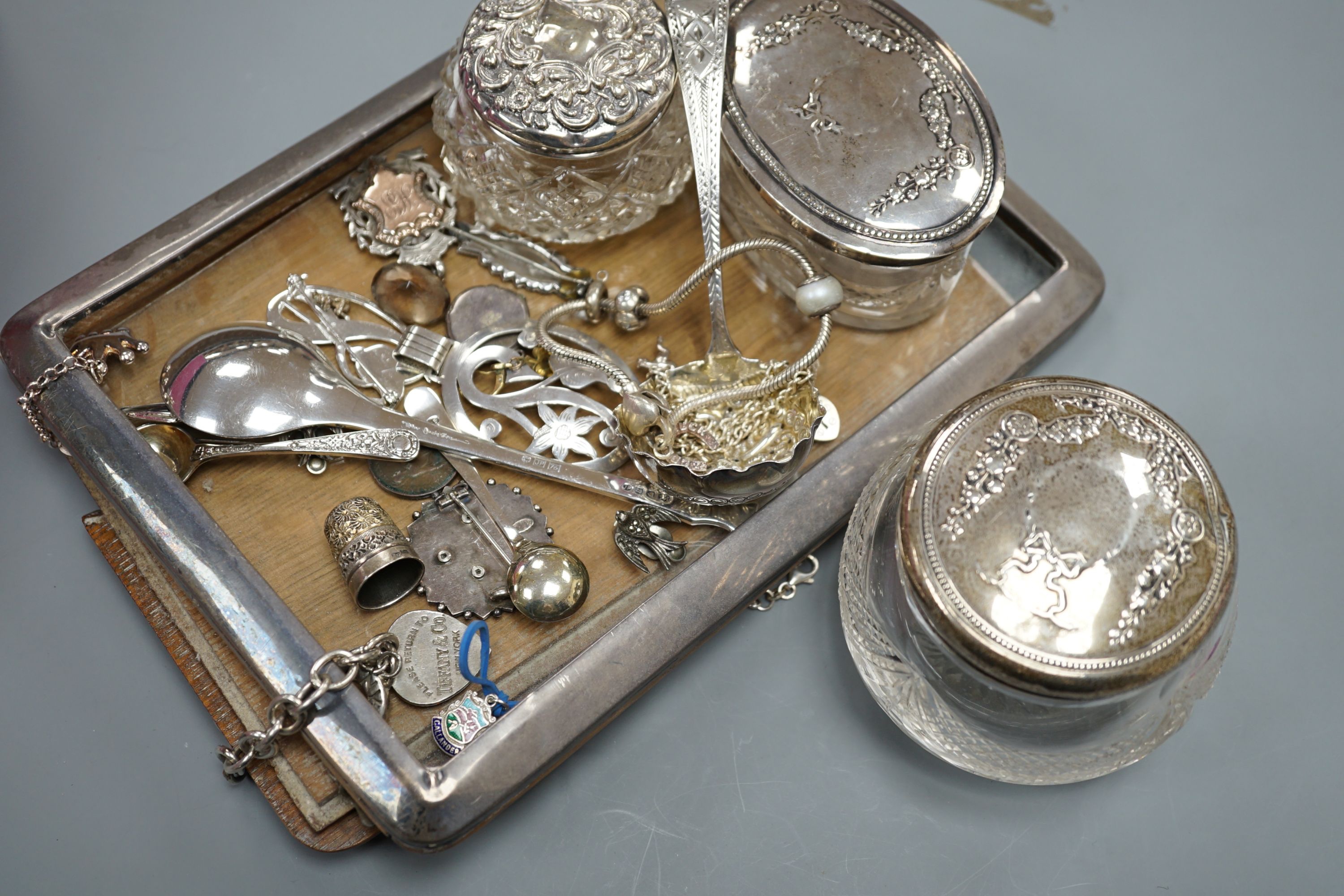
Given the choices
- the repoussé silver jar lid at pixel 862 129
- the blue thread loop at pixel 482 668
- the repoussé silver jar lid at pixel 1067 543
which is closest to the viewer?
the repoussé silver jar lid at pixel 1067 543

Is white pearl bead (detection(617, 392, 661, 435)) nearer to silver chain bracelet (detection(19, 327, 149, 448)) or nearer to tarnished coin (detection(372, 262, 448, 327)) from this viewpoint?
tarnished coin (detection(372, 262, 448, 327))

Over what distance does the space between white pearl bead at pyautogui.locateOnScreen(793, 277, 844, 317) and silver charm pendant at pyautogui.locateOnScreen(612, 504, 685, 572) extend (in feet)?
0.76

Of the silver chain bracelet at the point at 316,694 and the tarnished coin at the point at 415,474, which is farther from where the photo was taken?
the tarnished coin at the point at 415,474

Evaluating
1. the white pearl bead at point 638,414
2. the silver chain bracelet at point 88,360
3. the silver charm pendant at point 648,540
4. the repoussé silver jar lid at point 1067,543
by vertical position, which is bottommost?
the repoussé silver jar lid at point 1067,543

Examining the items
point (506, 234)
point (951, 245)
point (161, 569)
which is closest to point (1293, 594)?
point (951, 245)

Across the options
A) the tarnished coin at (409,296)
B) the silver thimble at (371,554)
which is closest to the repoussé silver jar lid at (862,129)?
the tarnished coin at (409,296)

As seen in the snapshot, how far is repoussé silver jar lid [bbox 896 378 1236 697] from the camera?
28.3 inches

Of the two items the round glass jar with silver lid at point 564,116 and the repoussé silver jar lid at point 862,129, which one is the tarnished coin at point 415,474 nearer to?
the round glass jar with silver lid at point 564,116

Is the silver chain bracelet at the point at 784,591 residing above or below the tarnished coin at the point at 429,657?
below

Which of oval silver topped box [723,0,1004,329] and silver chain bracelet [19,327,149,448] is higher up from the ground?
silver chain bracelet [19,327,149,448]

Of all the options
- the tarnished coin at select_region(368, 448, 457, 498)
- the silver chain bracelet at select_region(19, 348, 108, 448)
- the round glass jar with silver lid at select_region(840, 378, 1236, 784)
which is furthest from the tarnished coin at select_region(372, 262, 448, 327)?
the round glass jar with silver lid at select_region(840, 378, 1236, 784)

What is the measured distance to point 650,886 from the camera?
87 cm

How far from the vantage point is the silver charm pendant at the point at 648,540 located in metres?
0.90

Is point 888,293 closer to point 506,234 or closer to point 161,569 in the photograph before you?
point 506,234
